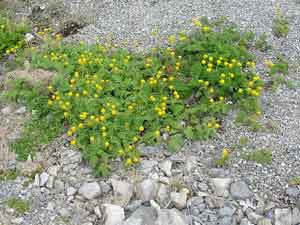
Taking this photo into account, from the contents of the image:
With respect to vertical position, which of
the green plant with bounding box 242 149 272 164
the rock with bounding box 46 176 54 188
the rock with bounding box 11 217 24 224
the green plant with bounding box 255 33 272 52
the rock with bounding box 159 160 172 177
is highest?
the green plant with bounding box 255 33 272 52

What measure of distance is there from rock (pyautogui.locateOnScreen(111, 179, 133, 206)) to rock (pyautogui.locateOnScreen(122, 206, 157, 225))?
Result: 0.24 m

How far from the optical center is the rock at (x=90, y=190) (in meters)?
5.72

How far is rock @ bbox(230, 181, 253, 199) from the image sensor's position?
5.64 meters

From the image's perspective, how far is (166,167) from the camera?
596 centimetres

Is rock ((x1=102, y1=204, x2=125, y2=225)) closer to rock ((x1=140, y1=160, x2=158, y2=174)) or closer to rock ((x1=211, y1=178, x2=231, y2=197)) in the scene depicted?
rock ((x1=140, y1=160, x2=158, y2=174))

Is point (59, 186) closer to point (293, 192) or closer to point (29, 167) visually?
point (29, 167)

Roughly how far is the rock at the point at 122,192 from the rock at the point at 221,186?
3.10 feet

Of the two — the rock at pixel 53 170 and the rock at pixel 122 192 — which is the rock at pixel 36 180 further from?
the rock at pixel 122 192

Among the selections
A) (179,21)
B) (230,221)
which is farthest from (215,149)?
(179,21)

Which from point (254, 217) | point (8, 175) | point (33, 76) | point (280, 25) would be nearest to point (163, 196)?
point (254, 217)

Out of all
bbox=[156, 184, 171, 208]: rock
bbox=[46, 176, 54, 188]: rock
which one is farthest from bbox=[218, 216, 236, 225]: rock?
bbox=[46, 176, 54, 188]: rock

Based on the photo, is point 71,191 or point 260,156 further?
point 260,156

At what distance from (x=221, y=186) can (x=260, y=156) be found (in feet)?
2.10

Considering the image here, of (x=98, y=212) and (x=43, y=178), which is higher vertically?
(x=43, y=178)
